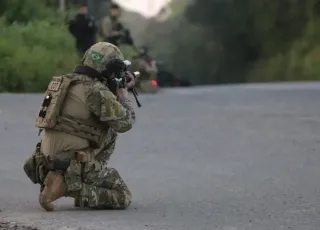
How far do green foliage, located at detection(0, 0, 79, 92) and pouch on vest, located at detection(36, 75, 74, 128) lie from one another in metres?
12.1

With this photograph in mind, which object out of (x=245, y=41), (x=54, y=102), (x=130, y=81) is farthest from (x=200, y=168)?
(x=245, y=41)

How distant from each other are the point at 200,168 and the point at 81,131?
2971mm

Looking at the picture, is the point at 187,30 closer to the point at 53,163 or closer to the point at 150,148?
the point at 150,148

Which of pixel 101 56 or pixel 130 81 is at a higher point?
pixel 101 56

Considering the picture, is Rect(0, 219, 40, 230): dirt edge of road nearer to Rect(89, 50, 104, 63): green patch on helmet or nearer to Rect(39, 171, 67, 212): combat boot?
Rect(39, 171, 67, 212): combat boot

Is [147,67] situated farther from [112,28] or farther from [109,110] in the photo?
[109,110]

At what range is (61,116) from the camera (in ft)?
24.3

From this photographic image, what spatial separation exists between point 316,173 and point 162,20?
62947 mm

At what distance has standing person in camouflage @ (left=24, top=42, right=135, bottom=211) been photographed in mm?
7336

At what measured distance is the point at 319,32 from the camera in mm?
42812

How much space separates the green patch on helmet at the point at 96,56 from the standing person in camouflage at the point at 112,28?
14293 mm

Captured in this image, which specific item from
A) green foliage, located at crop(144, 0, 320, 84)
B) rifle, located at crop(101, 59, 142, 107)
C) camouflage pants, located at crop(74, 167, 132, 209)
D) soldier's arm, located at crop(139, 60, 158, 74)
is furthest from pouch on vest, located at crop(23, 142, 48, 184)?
green foliage, located at crop(144, 0, 320, 84)

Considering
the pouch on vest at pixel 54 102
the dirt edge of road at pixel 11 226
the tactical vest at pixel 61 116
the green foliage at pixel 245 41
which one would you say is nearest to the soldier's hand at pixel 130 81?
the tactical vest at pixel 61 116

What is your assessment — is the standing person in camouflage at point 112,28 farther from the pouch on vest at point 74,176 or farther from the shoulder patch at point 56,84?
the pouch on vest at point 74,176
